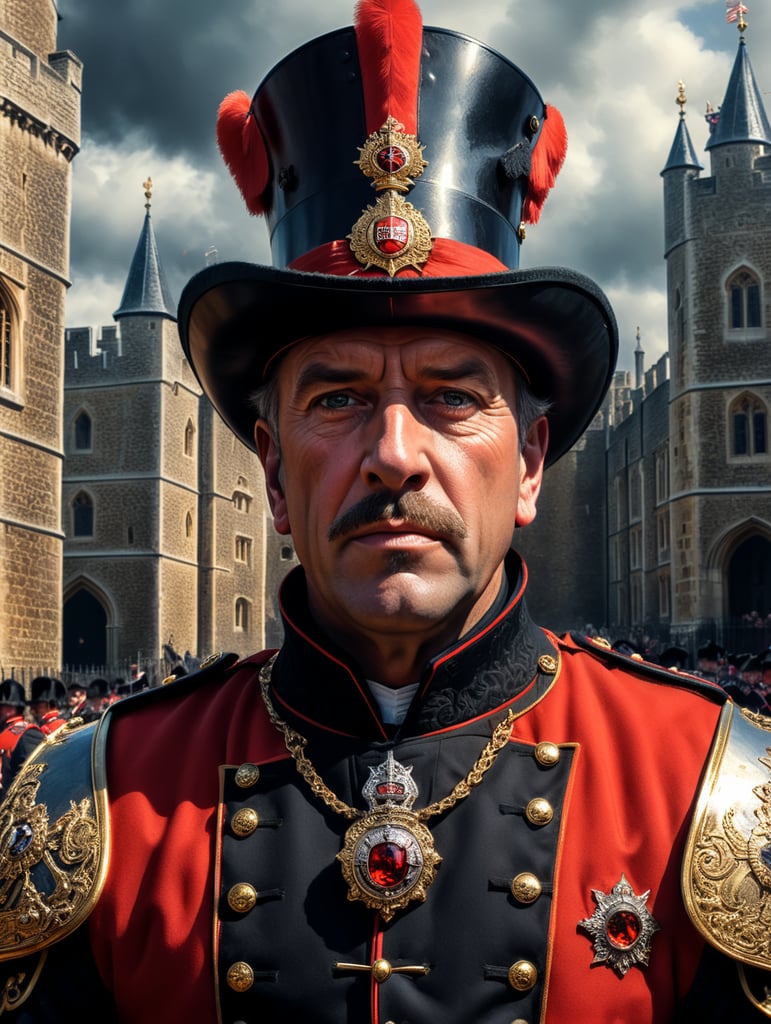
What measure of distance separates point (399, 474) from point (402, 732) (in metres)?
0.49

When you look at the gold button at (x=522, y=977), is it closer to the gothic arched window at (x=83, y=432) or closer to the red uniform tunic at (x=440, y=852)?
the red uniform tunic at (x=440, y=852)

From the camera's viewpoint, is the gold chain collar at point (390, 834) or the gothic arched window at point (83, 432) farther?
the gothic arched window at point (83, 432)

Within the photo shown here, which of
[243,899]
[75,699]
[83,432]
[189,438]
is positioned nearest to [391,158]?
[243,899]

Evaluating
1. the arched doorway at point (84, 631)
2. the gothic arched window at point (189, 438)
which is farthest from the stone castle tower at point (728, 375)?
the arched doorway at point (84, 631)

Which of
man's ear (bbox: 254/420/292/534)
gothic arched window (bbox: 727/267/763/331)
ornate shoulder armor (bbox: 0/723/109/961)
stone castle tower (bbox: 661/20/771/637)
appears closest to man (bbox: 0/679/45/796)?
ornate shoulder armor (bbox: 0/723/109/961)

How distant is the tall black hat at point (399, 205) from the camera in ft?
7.24

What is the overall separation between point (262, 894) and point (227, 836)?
0.14m

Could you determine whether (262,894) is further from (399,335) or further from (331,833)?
(399,335)

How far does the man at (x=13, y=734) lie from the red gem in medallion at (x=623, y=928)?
733 cm

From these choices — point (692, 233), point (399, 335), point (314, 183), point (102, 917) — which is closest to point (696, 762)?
point (399, 335)

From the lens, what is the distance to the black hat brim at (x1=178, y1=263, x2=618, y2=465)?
2160 millimetres

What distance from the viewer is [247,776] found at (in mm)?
2264

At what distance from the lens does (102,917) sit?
85.8 inches

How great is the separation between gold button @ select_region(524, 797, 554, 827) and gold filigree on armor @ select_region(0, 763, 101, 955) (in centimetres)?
77
